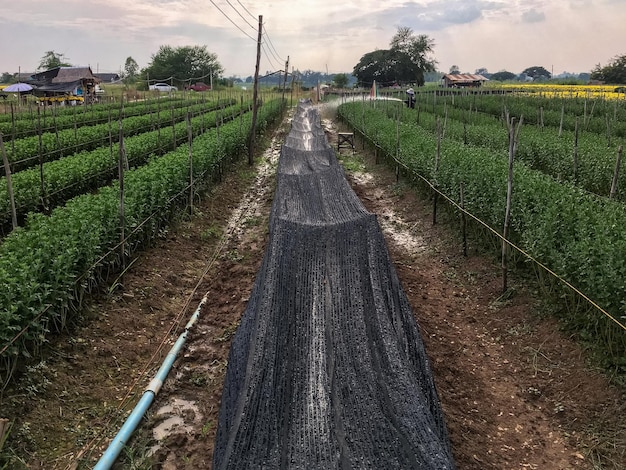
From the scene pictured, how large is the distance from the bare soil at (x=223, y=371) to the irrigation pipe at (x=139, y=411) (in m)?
0.12

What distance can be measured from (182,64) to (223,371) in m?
101

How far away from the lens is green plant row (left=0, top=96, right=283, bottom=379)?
5094mm

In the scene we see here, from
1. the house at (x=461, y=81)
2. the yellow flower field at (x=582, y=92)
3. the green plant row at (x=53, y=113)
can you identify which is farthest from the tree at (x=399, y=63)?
the green plant row at (x=53, y=113)

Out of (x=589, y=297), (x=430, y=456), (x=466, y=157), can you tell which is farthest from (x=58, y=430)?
(x=466, y=157)

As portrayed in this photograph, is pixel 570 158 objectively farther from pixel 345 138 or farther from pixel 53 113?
pixel 53 113

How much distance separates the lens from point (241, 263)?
32.5ft

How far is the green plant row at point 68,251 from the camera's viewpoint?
5.09 meters

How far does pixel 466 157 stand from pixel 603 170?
2.84 metres

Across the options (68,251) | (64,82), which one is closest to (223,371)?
(68,251)

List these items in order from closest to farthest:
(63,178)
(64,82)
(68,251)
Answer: (68,251), (63,178), (64,82)

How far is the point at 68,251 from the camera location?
→ 5.98 metres

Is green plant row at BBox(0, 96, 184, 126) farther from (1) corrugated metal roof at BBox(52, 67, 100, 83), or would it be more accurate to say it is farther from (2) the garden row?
(1) corrugated metal roof at BBox(52, 67, 100, 83)

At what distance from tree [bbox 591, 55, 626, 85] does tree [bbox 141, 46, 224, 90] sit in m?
63.5

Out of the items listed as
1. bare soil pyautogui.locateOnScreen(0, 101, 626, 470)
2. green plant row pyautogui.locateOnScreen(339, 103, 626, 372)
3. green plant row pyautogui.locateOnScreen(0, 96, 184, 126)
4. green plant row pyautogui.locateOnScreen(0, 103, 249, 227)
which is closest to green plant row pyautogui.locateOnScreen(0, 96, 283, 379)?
bare soil pyautogui.locateOnScreen(0, 101, 626, 470)
